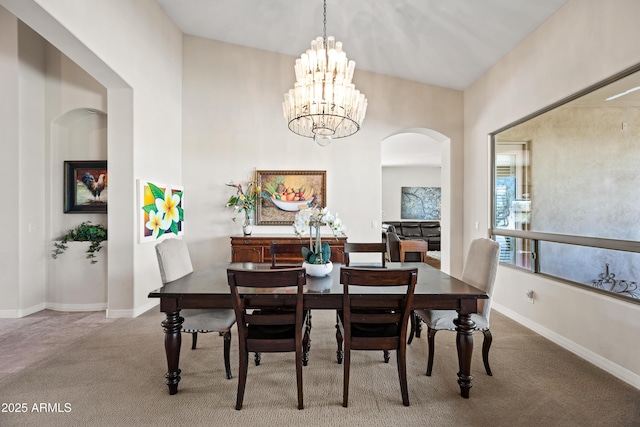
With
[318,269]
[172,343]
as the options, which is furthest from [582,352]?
[172,343]

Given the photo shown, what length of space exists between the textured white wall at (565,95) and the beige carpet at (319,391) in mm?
219

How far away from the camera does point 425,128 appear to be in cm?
534

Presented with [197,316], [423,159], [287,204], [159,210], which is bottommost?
[197,316]

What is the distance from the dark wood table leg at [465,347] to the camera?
215cm

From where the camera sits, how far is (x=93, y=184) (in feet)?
14.4

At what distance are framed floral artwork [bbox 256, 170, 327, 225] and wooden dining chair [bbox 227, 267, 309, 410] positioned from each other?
10.3 feet

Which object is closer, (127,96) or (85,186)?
(127,96)

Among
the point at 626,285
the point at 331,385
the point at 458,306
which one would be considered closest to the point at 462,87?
the point at 626,285

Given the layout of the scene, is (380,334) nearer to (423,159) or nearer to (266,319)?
(266,319)

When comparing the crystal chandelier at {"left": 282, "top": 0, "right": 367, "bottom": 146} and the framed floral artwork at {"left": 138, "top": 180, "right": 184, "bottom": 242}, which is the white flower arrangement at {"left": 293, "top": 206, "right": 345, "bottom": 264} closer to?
the crystal chandelier at {"left": 282, "top": 0, "right": 367, "bottom": 146}

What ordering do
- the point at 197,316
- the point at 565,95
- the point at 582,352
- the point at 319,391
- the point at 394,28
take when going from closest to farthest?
the point at 319,391 < the point at 197,316 < the point at 582,352 < the point at 565,95 < the point at 394,28

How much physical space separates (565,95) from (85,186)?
553 cm

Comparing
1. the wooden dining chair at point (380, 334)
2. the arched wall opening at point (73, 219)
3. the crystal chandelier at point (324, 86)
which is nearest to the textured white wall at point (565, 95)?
the wooden dining chair at point (380, 334)

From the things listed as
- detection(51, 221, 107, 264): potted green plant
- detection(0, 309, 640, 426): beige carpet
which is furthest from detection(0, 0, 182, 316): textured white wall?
detection(0, 309, 640, 426): beige carpet
